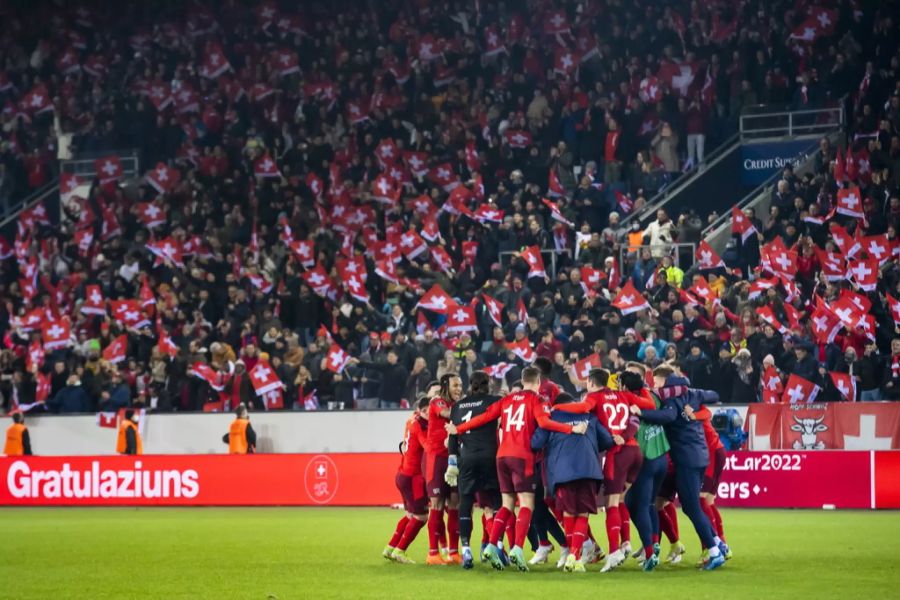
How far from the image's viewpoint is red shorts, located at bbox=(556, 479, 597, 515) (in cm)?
1574

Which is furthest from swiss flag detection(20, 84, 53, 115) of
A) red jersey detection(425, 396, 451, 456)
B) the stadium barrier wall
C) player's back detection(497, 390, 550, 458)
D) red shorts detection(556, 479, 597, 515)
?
red shorts detection(556, 479, 597, 515)

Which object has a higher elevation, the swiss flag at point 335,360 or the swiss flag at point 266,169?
the swiss flag at point 266,169

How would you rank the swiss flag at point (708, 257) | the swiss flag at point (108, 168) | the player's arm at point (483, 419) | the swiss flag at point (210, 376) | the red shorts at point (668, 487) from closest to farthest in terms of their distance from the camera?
the player's arm at point (483, 419) < the red shorts at point (668, 487) < the swiss flag at point (708, 257) < the swiss flag at point (210, 376) < the swiss flag at point (108, 168)

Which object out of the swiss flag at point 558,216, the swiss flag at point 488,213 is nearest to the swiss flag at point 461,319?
the swiss flag at point 558,216

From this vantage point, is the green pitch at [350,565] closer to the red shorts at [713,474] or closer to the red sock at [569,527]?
the red sock at [569,527]

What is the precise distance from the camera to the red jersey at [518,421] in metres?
15.9

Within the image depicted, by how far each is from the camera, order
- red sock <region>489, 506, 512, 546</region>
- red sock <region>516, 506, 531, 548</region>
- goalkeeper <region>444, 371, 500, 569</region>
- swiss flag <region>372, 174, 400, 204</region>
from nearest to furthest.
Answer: red sock <region>516, 506, 531, 548</region> < red sock <region>489, 506, 512, 546</region> < goalkeeper <region>444, 371, 500, 569</region> < swiss flag <region>372, 174, 400, 204</region>

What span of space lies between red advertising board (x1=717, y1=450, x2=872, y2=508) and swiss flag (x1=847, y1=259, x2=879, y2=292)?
410cm

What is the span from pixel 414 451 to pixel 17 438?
18.2 m

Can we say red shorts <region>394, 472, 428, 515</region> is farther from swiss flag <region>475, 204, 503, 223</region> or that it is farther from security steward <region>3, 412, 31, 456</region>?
swiss flag <region>475, 204, 503, 223</region>

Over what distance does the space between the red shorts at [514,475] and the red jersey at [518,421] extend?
6 cm

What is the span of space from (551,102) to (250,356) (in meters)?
10.7

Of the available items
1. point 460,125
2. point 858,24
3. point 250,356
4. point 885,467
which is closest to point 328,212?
point 460,125

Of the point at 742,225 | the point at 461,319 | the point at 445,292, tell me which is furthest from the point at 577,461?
the point at 445,292
